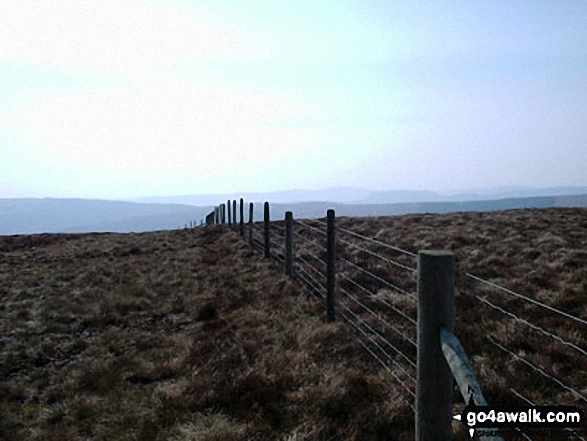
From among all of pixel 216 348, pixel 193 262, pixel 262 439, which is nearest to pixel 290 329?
pixel 216 348

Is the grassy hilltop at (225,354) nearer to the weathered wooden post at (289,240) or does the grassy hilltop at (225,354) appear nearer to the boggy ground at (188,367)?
the boggy ground at (188,367)

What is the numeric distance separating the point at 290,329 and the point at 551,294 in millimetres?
5607

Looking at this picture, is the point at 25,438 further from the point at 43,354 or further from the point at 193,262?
the point at 193,262

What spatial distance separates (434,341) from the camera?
9.54 feet

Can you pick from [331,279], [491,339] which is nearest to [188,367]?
[331,279]

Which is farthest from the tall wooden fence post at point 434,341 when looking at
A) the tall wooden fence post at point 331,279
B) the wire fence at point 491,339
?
the tall wooden fence post at point 331,279

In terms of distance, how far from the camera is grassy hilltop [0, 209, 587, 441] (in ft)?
14.9

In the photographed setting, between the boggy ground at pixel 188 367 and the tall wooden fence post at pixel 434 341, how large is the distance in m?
1.21

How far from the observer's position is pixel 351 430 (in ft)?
13.4

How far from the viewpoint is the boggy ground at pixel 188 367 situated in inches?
175

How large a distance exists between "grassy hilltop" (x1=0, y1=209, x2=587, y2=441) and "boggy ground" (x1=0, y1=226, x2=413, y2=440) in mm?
23

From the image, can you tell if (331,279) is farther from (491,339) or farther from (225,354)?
(491,339)

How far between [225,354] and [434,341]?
392 centimetres

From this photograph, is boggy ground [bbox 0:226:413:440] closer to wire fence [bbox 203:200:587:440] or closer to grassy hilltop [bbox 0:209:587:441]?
grassy hilltop [bbox 0:209:587:441]
